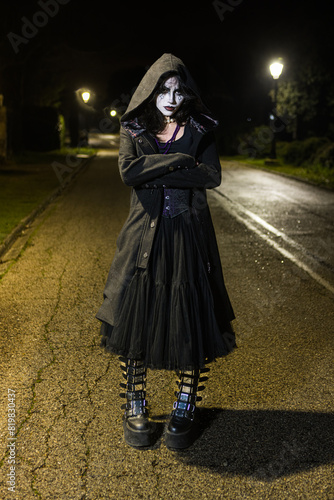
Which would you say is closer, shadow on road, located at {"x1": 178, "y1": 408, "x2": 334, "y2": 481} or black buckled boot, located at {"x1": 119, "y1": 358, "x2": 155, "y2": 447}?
shadow on road, located at {"x1": 178, "y1": 408, "x2": 334, "y2": 481}

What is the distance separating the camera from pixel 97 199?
13953 mm

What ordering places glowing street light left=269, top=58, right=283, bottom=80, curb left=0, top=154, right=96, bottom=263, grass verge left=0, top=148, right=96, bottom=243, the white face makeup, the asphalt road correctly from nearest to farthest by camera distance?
1. the asphalt road
2. the white face makeup
3. curb left=0, top=154, right=96, bottom=263
4. grass verge left=0, top=148, right=96, bottom=243
5. glowing street light left=269, top=58, right=283, bottom=80

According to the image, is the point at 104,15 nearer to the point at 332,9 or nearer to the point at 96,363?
the point at 332,9

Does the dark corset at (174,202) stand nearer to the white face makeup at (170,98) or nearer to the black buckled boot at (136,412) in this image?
the white face makeup at (170,98)

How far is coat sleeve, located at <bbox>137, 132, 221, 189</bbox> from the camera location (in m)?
3.05

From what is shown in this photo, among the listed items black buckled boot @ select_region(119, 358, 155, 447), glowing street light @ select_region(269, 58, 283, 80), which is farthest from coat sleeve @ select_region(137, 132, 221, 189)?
glowing street light @ select_region(269, 58, 283, 80)

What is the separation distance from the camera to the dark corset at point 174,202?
310 cm

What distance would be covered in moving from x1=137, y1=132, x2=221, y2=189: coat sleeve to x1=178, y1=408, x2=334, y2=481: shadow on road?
149 centimetres

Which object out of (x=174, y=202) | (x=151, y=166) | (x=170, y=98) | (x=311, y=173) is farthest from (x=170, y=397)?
(x=311, y=173)

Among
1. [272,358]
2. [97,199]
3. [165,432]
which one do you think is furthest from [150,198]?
[97,199]

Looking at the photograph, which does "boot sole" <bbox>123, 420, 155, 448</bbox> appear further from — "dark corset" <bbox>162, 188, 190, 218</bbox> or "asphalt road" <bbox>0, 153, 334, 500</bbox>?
"dark corset" <bbox>162, 188, 190, 218</bbox>

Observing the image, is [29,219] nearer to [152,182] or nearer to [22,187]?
[22,187]

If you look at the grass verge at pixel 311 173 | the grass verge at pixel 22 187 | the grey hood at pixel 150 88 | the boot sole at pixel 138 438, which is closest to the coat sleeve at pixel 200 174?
the grey hood at pixel 150 88

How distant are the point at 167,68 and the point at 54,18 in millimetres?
23622
